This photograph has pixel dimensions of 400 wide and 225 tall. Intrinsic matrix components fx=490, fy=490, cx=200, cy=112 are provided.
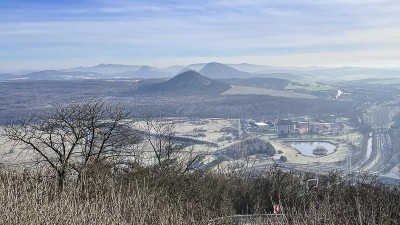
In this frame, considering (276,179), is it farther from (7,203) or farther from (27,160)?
(7,203)

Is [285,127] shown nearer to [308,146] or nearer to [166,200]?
[308,146]

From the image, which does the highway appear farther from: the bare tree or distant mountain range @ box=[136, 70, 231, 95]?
distant mountain range @ box=[136, 70, 231, 95]

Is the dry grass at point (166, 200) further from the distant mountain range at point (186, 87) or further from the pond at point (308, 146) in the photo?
the distant mountain range at point (186, 87)

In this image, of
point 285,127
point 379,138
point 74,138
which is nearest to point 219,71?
point 285,127

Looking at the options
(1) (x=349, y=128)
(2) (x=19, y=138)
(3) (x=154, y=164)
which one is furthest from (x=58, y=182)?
(1) (x=349, y=128)

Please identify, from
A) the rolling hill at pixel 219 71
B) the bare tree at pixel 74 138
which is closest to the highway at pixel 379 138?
the bare tree at pixel 74 138

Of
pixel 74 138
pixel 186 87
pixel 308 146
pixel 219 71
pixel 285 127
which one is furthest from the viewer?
pixel 219 71

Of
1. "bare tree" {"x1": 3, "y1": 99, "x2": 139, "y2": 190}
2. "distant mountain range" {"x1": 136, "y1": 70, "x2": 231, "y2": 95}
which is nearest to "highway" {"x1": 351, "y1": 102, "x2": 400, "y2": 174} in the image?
"bare tree" {"x1": 3, "y1": 99, "x2": 139, "y2": 190}
